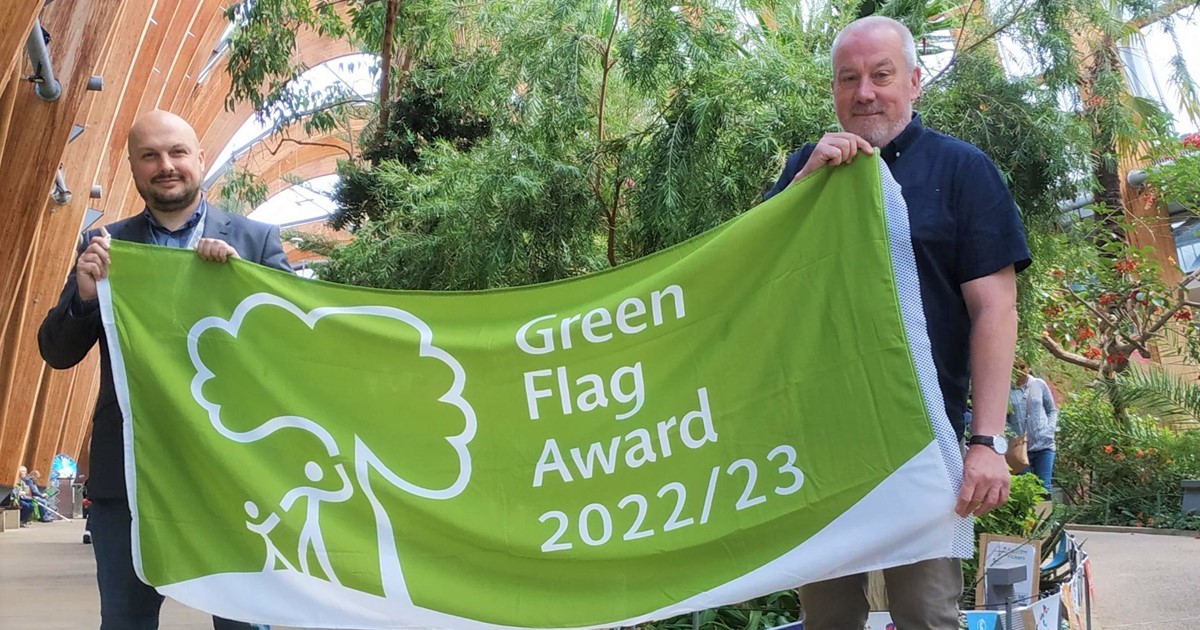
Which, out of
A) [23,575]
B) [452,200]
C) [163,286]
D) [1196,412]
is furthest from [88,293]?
[1196,412]

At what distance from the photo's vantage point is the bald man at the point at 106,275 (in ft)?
10.6

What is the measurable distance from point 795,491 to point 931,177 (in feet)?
2.60

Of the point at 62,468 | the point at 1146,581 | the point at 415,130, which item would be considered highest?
the point at 415,130

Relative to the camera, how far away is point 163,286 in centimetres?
350

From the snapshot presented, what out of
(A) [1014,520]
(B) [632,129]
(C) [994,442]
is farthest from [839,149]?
(B) [632,129]

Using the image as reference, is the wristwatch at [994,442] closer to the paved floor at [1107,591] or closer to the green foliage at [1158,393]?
the paved floor at [1107,591]

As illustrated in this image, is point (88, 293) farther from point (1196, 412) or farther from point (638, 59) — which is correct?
point (1196, 412)

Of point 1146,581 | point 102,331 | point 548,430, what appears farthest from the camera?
point 1146,581

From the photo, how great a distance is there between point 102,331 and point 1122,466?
12858 mm

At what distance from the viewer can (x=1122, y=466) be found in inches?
551

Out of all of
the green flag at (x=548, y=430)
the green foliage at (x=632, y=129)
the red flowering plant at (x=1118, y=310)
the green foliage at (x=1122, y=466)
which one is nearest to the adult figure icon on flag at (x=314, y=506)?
the green flag at (x=548, y=430)

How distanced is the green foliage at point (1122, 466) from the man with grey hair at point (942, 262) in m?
11.2

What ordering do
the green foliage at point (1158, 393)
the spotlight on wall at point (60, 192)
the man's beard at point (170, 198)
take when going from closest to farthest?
the man's beard at point (170, 198) → the green foliage at point (1158, 393) → the spotlight on wall at point (60, 192)

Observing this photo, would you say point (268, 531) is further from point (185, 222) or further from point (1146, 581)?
point (1146, 581)
